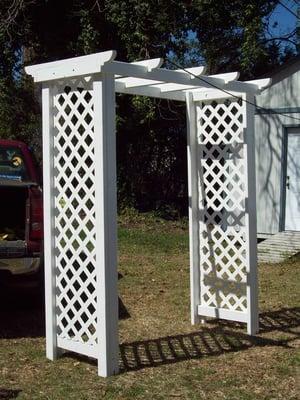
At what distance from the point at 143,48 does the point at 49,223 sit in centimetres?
833

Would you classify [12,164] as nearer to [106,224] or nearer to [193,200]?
[193,200]

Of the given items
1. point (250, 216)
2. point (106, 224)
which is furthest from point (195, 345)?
point (106, 224)

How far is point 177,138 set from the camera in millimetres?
16375

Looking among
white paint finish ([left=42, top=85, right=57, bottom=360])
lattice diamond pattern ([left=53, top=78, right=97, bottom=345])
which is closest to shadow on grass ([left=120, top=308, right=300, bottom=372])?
lattice diamond pattern ([left=53, top=78, right=97, bottom=345])

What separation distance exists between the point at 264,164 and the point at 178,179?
4.09 metres

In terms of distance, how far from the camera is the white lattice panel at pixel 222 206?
21.7 ft

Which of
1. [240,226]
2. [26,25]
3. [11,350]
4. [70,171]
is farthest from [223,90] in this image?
[26,25]

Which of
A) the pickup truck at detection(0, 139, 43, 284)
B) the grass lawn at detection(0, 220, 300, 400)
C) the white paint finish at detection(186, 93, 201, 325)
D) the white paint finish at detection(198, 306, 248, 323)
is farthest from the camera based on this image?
the white paint finish at detection(186, 93, 201, 325)

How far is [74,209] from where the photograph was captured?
17.8ft

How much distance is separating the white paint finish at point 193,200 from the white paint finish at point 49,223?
1.77m

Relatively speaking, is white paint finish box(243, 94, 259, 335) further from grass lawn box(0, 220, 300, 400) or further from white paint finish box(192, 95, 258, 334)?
grass lawn box(0, 220, 300, 400)

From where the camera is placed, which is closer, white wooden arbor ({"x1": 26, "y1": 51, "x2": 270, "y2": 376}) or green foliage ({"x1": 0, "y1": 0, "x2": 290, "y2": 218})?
white wooden arbor ({"x1": 26, "y1": 51, "x2": 270, "y2": 376})

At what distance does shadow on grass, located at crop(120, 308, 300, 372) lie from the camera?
18.4 feet

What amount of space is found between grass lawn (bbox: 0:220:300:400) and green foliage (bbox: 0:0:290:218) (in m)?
6.29
